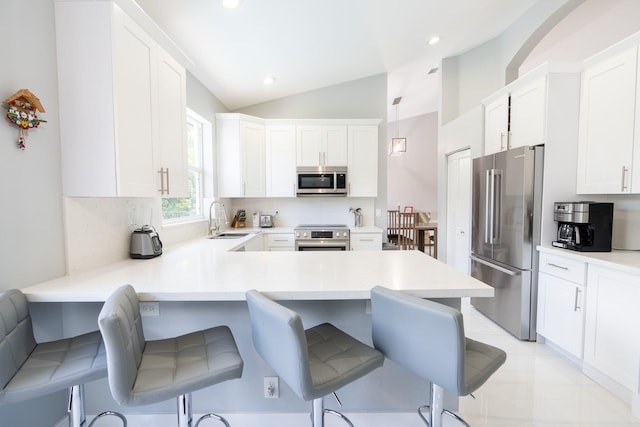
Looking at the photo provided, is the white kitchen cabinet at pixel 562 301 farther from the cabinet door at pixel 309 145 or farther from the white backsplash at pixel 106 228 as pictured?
the white backsplash at pixel 106 228

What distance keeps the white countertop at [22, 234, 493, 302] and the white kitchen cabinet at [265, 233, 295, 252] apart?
192 centimetres

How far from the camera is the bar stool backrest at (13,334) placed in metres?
1.05

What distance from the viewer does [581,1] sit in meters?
2.70

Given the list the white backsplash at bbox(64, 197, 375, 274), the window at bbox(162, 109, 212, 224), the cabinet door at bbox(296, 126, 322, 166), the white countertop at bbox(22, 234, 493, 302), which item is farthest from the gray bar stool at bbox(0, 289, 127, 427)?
the cabinet door at bbox(296, 126, 322, 166)

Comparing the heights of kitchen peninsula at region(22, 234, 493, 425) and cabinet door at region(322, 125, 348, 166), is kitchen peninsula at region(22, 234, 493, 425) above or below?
below

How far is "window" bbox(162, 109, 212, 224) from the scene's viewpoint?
3.28m

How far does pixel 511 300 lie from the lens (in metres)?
2.70

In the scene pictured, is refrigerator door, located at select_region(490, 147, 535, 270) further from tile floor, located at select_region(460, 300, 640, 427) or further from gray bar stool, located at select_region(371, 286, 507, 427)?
gray bar stool, located at select_region(371, 286, 507, 427)

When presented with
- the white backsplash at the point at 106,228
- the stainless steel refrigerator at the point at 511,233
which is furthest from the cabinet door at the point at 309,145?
the stainless steel refrigerator at the point at 511,233

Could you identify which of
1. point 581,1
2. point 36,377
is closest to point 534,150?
point 581,1

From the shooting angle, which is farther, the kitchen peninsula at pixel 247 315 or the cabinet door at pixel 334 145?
the cabinet door at pixel 334 145

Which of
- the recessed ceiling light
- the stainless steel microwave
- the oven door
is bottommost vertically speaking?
the oven door

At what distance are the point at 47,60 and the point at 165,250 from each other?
56.9 inches

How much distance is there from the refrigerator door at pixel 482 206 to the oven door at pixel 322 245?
61.4 inches
